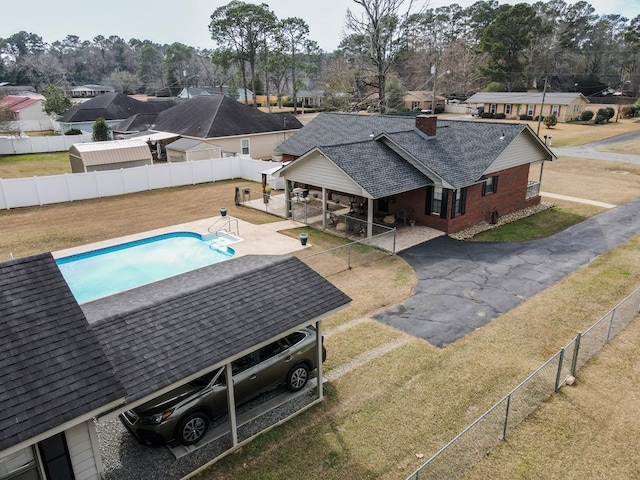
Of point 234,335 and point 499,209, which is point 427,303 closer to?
point 234,335

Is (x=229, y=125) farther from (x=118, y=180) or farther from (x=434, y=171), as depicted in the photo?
(x=434, y=171)

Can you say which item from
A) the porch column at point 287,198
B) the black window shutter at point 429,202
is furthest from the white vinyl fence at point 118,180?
the black window shutter at point 429,202

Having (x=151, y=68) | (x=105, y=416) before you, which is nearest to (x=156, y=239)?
(x=105, y=416)

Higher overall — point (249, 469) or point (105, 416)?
point (105, 416)

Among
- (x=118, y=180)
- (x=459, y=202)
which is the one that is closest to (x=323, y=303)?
(x=459, y=202)

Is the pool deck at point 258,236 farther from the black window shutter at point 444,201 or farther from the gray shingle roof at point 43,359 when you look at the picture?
the gray shingle roof at point 43,359
